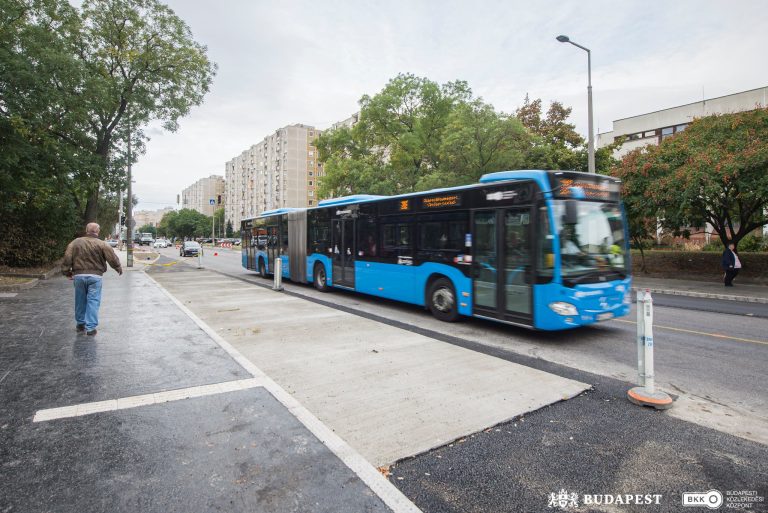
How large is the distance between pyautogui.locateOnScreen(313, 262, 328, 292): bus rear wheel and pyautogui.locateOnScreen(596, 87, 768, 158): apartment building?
1331 inches

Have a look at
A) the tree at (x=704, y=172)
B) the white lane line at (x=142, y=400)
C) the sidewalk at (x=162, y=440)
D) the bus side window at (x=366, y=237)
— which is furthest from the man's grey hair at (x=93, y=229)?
the tree at (x=704, y=172)

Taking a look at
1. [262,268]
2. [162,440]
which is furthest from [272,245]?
[162,440]

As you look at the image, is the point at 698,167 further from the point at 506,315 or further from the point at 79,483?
the point at 79,483

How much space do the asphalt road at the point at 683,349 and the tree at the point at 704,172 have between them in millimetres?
5400

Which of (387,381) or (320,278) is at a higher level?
(320,278)

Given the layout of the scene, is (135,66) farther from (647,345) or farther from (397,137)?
(647,345)

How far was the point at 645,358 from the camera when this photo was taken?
4383mm

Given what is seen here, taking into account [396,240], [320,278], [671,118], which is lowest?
[320,278]

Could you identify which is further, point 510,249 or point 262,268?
point 262,268

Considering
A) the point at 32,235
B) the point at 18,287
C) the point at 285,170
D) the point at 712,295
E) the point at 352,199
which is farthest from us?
the point at 285,170

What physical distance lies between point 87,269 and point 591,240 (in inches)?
345

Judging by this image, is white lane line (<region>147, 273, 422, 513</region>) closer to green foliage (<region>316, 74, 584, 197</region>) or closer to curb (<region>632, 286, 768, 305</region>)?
curb (<region>632, 286, 768, 305</region>)

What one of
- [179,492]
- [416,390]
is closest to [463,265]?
[416,390]

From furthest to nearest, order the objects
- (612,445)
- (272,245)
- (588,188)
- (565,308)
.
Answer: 1. (272,245)
2. (588,188)
3. (565,308)
4. (612,445)
